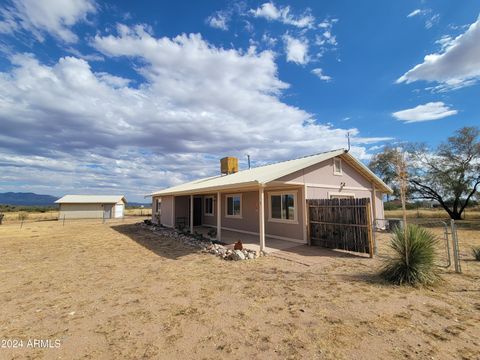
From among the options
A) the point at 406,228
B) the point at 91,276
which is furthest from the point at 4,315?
the point at 406,228

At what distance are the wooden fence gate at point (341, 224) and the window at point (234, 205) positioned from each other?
4.80 m

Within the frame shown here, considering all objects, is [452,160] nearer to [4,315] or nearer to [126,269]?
[126,269]

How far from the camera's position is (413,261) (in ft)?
19.4

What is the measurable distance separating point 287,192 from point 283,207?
2.49 feet

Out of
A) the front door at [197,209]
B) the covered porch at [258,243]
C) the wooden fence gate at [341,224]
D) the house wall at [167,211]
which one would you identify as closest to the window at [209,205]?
the front door at [197,209]

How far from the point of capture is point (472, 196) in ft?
83.0

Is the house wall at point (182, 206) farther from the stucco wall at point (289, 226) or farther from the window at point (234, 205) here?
the stucco wall at point (289, 226)

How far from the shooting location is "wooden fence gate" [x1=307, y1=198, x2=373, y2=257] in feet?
27.7

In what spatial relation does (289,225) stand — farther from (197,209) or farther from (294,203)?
(197,209)

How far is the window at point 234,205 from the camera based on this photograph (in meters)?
14.3

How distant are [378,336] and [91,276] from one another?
22.7 feet

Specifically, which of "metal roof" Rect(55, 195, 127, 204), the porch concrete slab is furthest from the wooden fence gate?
"metal roof" Rect(55, 195, 127, 204)

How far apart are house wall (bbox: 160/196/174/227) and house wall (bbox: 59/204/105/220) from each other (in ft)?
68.6

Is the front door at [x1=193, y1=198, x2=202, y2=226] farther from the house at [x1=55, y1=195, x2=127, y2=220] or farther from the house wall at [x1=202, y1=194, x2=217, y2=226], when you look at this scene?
the house at [x1=55, y1=195, x2=127, y2=220]
